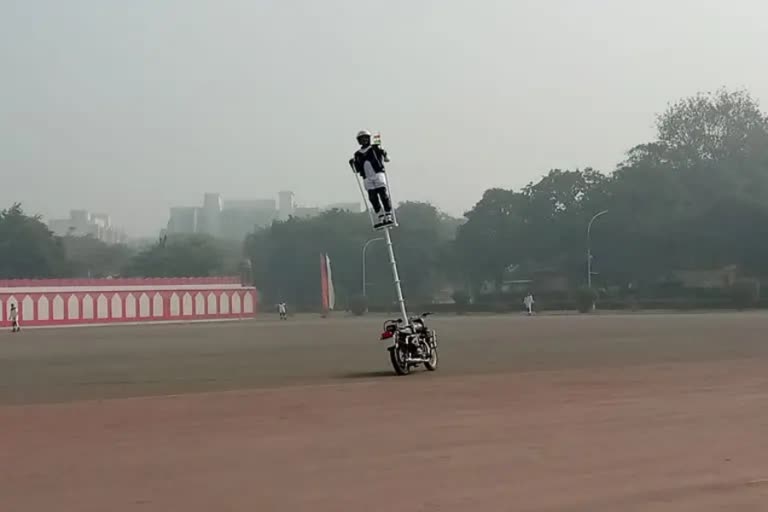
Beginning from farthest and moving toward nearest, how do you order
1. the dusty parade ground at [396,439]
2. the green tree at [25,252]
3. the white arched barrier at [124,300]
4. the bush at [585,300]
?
the green tree at [25,252] < the bush at [585,300] < the white arched barrier at [124,300] < the dusty parade ground at [396,439]

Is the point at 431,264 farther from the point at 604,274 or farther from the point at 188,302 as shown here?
Result: the point at 188,302

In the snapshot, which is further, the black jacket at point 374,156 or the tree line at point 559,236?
the tree line at point 559,236

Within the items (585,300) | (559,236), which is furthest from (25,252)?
(585,300)

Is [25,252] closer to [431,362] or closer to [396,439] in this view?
[431,362]

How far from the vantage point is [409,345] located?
760 inches

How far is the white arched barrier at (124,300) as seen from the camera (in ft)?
253

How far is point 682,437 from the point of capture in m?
10.2

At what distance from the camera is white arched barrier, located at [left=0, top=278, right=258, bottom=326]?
77125mm

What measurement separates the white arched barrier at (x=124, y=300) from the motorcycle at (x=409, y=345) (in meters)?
60.6

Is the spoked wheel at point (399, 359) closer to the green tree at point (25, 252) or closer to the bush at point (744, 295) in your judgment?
the bush at point (744, 295)

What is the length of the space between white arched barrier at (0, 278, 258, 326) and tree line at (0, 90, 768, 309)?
17.3 meters

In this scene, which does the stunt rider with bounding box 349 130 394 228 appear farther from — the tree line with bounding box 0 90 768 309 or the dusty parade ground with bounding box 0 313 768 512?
the tree line with bounding box 0 90 768 309

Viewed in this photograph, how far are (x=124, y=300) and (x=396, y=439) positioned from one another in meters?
74.5

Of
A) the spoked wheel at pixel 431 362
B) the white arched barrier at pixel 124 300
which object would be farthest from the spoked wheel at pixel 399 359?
the white arched barrier at pixel 124 300
